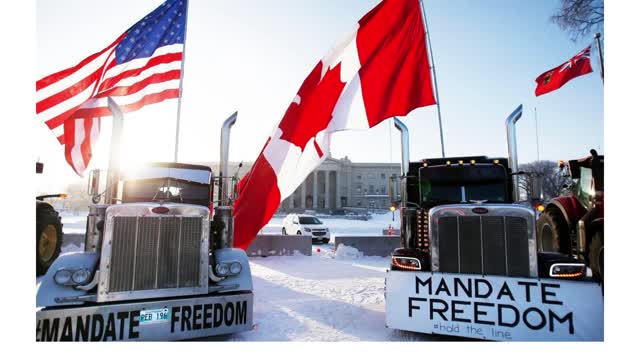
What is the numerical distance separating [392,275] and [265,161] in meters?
3.58

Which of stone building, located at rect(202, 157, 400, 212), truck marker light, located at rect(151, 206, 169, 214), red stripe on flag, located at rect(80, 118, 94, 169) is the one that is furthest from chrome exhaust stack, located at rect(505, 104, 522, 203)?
stone building, located at rect(202, 157, 400, 212)

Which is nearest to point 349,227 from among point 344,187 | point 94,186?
point 94,186

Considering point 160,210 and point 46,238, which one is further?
point 46,238

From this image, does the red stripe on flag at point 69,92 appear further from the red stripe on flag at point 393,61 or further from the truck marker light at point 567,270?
the truck marker light at point 567,270

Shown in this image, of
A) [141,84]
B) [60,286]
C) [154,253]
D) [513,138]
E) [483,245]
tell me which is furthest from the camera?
[141,84]

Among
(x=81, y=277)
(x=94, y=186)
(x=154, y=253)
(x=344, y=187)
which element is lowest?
(x=81, y=277)

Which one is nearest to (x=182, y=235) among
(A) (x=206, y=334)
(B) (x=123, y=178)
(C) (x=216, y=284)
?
(C) (x=216, y=284)

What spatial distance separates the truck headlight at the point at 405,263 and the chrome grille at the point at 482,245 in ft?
0.74

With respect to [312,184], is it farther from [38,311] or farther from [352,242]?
[38,311]

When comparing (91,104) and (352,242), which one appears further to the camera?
(352,242)

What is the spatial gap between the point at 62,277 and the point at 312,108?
186 inches

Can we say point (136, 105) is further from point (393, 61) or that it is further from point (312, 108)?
point (393, 61)

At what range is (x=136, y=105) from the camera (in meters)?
6.86

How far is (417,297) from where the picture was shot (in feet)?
14.0
